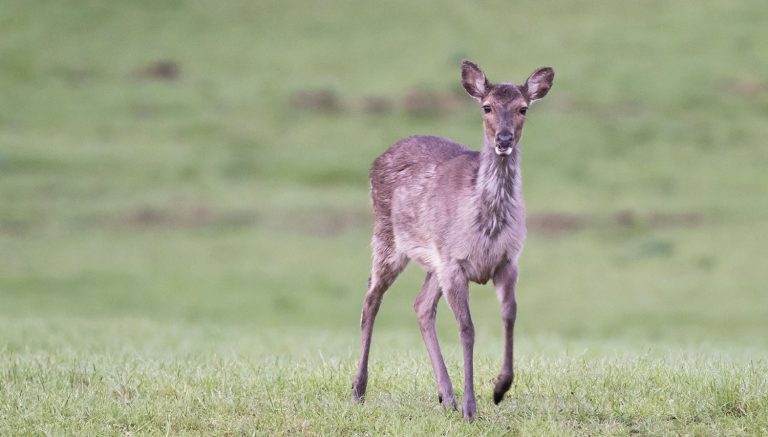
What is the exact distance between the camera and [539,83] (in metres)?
8.63

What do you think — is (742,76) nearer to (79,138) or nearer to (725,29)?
(725,29)

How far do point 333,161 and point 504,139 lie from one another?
1174 inches

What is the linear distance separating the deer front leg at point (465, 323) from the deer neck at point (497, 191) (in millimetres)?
424

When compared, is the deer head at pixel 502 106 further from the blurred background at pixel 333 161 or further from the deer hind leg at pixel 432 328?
the blurred background at pixel 333 161

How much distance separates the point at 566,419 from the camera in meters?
8.17

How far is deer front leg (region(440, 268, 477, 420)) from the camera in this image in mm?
8125

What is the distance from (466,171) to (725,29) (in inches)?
1579

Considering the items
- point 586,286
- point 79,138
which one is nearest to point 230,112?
point 79,138

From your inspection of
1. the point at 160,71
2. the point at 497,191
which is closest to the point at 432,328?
the point at 497,191

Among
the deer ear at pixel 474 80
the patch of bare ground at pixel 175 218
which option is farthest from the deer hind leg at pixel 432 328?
the patch of bare ground at pixel 175 218

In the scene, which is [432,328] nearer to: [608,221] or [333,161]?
[608,221]

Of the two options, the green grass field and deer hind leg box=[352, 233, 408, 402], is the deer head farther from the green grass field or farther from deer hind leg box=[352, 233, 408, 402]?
the green grass field

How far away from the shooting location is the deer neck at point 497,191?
8312 mm

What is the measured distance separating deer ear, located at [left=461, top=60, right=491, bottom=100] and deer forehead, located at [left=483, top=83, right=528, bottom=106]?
0.21 meters
